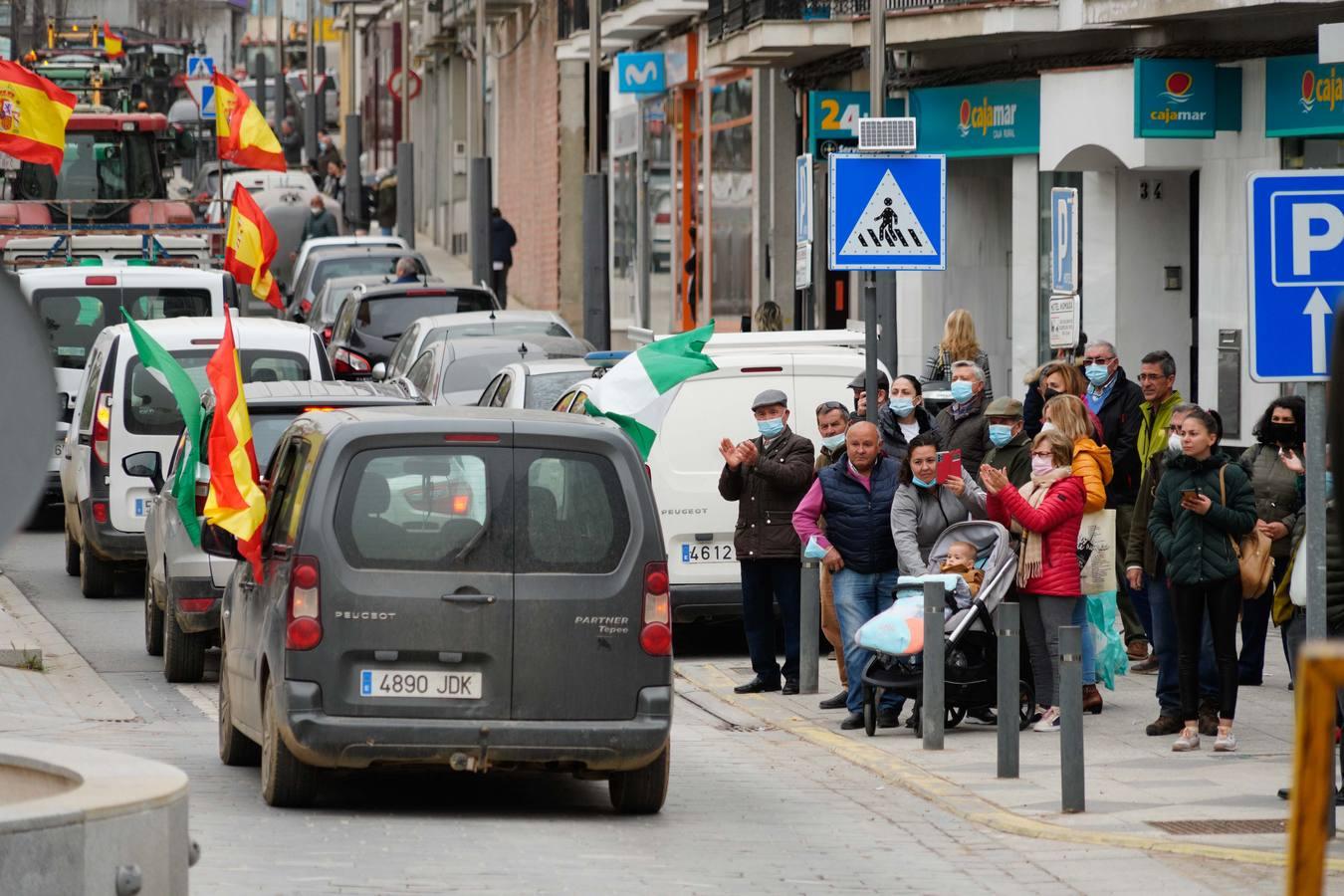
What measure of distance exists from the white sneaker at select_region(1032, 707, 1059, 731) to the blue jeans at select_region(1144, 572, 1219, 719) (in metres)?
0.64

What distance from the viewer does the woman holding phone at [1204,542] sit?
11.5 m

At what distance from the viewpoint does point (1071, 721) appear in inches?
398

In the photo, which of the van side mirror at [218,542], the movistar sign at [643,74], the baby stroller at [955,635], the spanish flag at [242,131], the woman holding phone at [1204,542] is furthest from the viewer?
the movistar sign at [643,74]

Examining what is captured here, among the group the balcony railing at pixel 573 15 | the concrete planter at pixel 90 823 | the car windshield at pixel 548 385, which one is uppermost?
the balcony railing at pixel 573 15

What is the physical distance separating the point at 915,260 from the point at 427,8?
51166 mm

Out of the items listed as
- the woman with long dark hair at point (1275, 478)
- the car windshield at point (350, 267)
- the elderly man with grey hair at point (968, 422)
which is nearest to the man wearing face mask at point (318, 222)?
the car windshield at point (350, 267)

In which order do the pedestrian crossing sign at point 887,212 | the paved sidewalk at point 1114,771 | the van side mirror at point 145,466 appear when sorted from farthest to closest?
the van side mirror at point 145,466 < the pedestrian crossing sign at point 887,212 < the paved sidewalk at point 1114,771

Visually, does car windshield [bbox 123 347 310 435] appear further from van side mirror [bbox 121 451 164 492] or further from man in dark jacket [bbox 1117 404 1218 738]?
man in dark jacket [bbox 1117 404 1218 738]

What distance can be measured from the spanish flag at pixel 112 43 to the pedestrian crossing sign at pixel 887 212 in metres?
22.2

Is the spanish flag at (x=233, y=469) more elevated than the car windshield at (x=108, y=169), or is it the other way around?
the car windshield at (x=108, y=169)

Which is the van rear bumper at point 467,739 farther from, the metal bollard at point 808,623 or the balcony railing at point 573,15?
the balcony railing at point 573,15

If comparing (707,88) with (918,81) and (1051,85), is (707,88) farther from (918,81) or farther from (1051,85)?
(1051,85)

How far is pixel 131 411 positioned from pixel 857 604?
6191 mm

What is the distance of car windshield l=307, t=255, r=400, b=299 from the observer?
121ft
